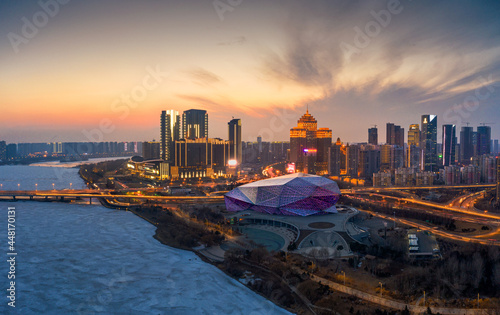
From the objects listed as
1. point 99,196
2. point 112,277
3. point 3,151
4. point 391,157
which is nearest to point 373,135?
point 391,157

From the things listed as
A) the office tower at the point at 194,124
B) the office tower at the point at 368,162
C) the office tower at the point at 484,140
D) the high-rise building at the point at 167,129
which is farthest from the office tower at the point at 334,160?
the office tower at the point at 484,140

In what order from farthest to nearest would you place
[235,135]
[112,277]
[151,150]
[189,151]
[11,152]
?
1. [11,152]
2. [151,150]
3. [235,135]
4. [189,151]
5. [112,277]

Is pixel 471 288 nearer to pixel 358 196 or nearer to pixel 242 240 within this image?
pixel 242 240

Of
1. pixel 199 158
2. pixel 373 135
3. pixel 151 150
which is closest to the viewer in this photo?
pixel 199 158

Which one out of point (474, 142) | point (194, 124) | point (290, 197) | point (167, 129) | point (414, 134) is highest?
point (194, 124)

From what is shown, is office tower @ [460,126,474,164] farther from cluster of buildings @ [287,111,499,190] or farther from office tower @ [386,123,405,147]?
office tower @ [386,123,405,147]

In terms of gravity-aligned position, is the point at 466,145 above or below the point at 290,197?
above

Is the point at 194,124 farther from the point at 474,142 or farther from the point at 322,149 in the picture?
the point at 474,142
